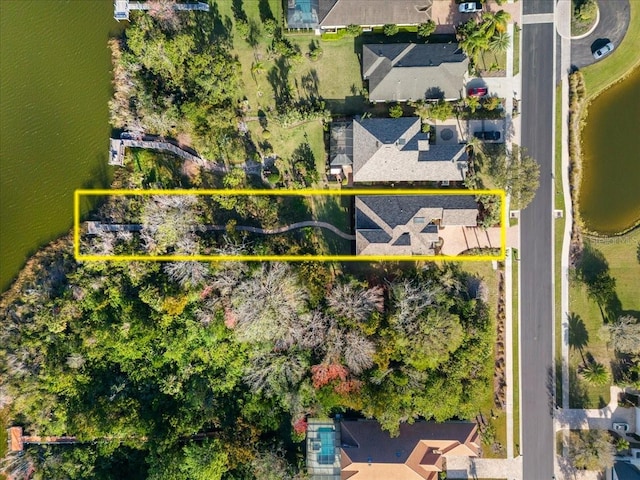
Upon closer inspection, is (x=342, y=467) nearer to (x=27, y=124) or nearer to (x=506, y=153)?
(x=506, y=153)

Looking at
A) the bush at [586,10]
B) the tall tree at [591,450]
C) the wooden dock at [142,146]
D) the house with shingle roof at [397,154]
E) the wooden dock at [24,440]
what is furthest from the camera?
the wooden dock at [142,146]

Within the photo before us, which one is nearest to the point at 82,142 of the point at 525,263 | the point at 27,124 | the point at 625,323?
the point at 27,124

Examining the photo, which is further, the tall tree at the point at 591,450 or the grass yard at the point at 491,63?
the grass yard at the point at 491,63

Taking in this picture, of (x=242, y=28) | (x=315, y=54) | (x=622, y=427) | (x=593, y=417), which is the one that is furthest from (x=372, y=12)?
(x=622, y=427)

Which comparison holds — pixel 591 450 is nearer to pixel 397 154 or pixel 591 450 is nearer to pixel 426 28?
pixel 397 154

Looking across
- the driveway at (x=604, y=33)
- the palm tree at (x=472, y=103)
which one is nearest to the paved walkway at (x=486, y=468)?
the palm tree at (x=472, y=103)

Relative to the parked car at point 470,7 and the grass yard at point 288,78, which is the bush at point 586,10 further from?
the grass yard at point 288,78
